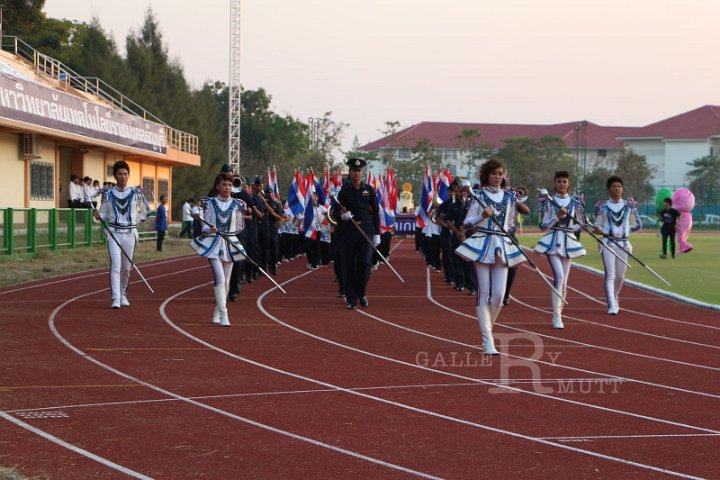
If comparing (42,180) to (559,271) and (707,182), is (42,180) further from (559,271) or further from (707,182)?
(707,182)

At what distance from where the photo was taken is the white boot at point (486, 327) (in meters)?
10.5

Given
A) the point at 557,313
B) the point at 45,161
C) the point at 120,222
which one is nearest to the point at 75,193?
the point at 45,161

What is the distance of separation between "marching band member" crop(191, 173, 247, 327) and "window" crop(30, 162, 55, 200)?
23.2m

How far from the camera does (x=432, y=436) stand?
6.85m

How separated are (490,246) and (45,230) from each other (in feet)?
61.1

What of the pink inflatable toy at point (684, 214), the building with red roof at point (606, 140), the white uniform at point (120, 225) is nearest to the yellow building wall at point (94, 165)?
the pink inflatable toy at point (684, 214)

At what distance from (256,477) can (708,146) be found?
105303 millimetres

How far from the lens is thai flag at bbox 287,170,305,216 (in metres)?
27.3

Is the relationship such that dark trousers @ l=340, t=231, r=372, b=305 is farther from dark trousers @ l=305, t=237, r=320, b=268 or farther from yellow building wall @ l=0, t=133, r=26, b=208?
yellow building wall @ l=0, t=133, r=26, b=208

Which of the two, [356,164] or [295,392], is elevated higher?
[356,164]

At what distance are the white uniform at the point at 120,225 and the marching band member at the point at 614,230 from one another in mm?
6575

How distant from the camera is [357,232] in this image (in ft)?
52.0

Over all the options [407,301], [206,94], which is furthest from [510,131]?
[407,301]

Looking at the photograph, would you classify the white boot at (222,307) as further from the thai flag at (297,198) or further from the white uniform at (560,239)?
the thai flag at (297,198)
